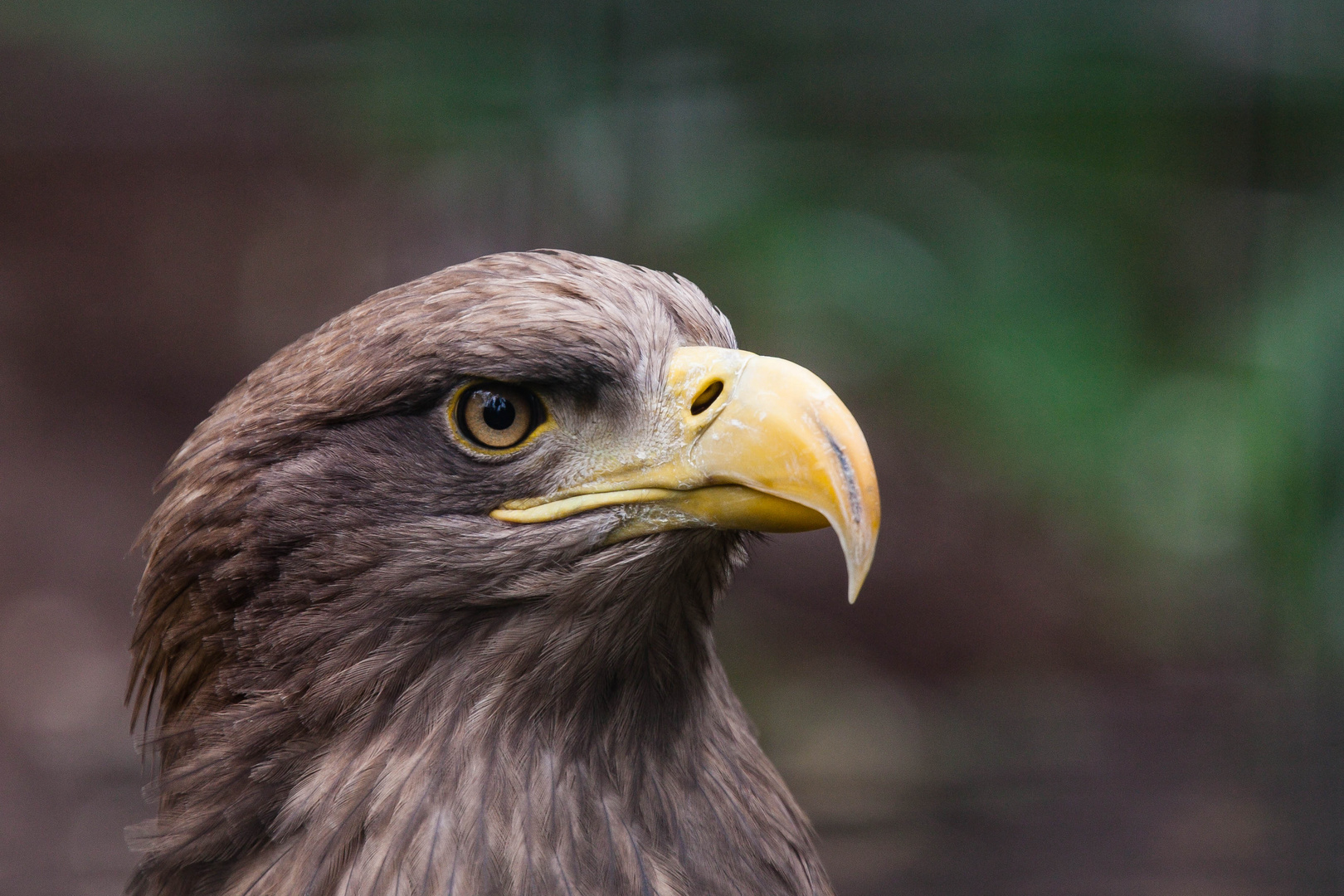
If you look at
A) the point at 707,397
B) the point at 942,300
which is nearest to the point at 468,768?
the point at 707,397

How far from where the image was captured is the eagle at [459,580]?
165 centimetres

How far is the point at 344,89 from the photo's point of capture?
3789mm

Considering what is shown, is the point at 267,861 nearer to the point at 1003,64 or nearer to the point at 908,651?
the point at 1003,64

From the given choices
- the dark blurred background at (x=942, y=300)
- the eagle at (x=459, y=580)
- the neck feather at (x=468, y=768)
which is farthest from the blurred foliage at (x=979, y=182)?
the neck feather at (x=468, y=768)

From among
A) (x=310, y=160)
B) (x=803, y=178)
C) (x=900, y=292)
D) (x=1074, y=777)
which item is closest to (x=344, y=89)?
(x=310, y=160)

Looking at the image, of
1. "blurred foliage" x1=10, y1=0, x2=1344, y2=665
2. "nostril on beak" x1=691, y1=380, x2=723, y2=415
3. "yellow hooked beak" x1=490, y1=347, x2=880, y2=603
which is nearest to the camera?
"yellow hooked beak" x1=490, y1=347, x2=880, y2=603

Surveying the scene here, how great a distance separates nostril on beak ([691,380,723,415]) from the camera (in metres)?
1.65

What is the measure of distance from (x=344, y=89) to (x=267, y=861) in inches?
106

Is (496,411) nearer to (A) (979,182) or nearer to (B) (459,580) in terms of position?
(B) (459,580)

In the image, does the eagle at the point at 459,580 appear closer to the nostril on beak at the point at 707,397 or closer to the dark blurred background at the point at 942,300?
the nostril on beak at the point at 707,397

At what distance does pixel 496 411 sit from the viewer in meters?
1.67

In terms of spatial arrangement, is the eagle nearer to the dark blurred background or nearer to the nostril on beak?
the nostril on beak

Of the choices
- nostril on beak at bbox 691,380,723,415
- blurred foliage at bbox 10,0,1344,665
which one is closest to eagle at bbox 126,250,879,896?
nostril on beak at bbox 691,380,723,415

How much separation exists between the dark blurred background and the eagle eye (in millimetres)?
1860
